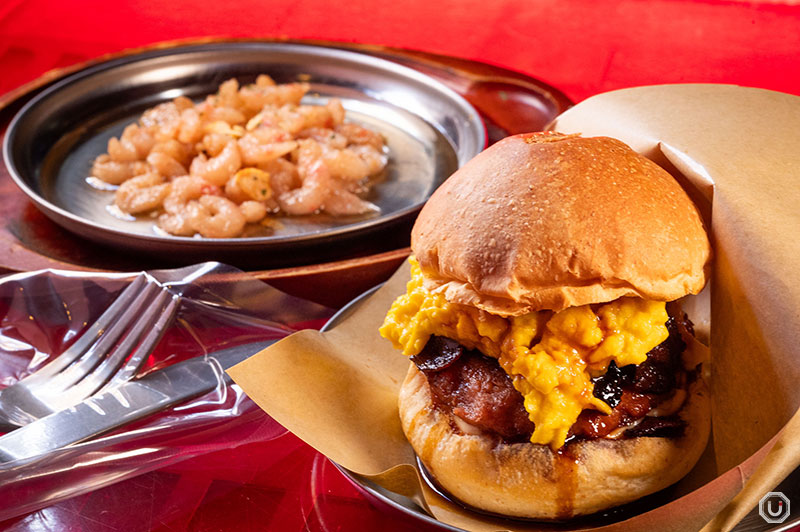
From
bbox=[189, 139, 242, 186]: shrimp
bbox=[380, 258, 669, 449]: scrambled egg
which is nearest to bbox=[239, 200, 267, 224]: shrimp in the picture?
bbox=[189, 139, 242, 186]: shrimp

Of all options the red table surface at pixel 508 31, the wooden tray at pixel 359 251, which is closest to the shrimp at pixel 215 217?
the wooden tray at pixel 359 251

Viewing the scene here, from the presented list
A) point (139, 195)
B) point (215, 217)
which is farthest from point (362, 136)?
point (139, 195)

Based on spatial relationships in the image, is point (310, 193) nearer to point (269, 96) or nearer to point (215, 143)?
point (215, 143)

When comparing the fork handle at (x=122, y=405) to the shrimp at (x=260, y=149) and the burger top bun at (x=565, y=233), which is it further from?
the shrimp at (x=260, y=149)

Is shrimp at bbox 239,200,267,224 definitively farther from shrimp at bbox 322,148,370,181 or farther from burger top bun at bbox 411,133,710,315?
burger top bun at bbox 411,133,710,315

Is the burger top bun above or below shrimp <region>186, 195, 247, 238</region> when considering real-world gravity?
above
